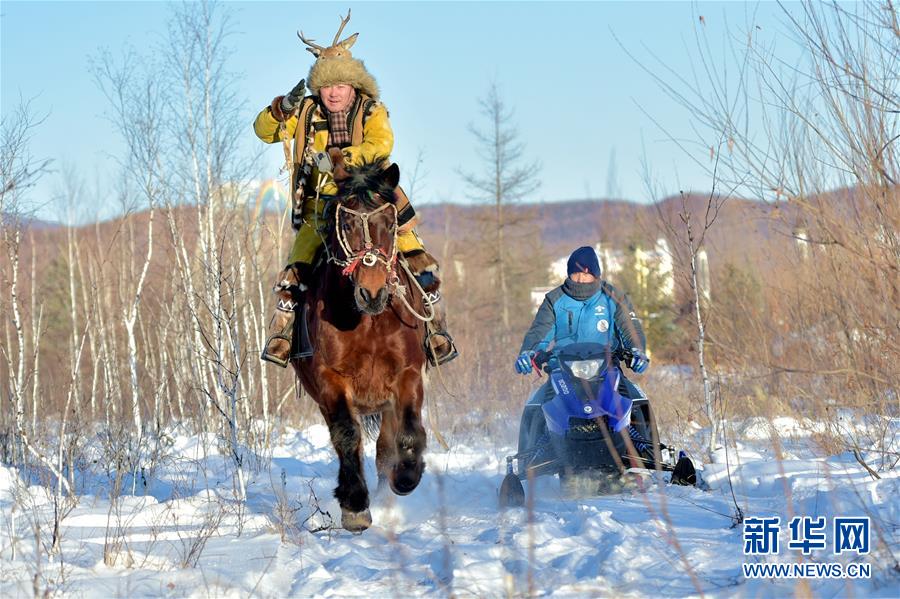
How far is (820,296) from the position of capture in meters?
6.47

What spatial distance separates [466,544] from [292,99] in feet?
13.3

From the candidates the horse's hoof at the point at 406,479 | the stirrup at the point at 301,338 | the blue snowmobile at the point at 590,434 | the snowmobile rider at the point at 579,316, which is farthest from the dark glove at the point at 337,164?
the blue snowmobile at the point at 590,434

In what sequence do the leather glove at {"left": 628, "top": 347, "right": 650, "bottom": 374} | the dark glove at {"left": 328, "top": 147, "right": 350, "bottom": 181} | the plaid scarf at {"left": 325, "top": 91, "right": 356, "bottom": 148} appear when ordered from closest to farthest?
the dark glove at {"left": 328, "top": 147, "right": 350, "bottom": 181}
the leather glove at {"left": 628, "top": 347, "right": 650, "bottom": 374}
the plaid scarf at {"left": 325, "top": 91, "right": 356, "bottom": 148}

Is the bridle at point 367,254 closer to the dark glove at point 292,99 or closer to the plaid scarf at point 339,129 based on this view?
the plaid scarf at point 339,129

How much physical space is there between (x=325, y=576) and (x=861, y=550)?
276cm

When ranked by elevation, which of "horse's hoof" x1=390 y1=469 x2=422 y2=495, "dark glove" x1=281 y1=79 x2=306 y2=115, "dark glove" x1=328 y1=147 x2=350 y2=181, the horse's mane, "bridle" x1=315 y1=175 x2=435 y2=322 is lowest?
"horse's hoof" x1=390 y1=469 x2=422 y2=495

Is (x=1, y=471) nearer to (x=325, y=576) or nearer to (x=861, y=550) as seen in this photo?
(x=325, y=576)

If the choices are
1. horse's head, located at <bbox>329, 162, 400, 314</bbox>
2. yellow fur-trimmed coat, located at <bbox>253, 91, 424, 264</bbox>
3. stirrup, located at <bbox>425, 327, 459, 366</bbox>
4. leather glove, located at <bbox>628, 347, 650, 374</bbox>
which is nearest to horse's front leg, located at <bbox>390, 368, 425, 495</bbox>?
stirrup, located at <bbox>425, 327, 459, 366</bbox>

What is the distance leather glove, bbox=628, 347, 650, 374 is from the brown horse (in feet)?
5.92

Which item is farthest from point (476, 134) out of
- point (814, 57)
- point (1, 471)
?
point (814, 57)

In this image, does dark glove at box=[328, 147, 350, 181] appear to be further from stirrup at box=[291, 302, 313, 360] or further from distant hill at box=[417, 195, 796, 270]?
stirrup at box=[291, 302, 313, 360]

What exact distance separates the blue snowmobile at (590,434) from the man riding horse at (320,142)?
1.06 m

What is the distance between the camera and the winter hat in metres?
8.78

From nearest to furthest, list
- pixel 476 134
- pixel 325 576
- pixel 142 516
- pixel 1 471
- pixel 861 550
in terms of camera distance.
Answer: pixel 861 550
pixel 325 576
pixel 142 516
pixel 1 471
pixel 476 134
